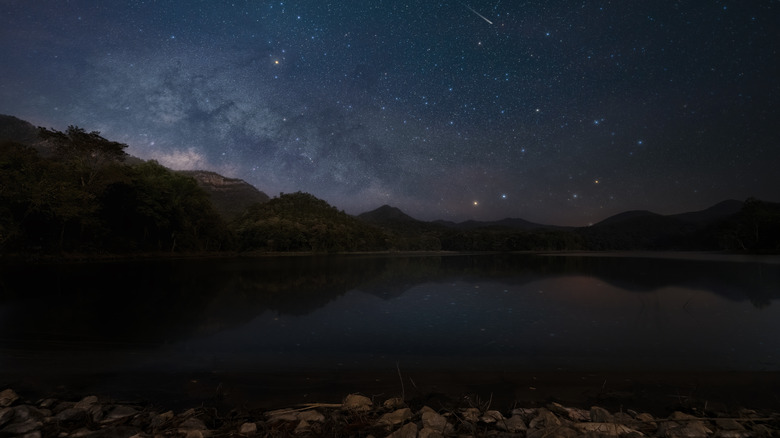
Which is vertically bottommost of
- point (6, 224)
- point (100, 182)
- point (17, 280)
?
point (17, 280)

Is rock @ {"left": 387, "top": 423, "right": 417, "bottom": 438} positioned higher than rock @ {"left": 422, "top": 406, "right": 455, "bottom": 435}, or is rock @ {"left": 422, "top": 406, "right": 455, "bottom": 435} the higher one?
rock @ {"left": 387, "top": 423, "right": 417, "bottom": 438}

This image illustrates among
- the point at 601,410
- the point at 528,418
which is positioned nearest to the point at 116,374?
the point at 528,418

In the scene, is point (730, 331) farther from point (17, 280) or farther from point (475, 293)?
point (17, 280)

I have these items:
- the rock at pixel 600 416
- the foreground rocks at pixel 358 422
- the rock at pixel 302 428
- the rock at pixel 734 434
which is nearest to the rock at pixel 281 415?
the foreground rocks at pixel 358 422

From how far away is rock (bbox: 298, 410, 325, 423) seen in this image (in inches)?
172

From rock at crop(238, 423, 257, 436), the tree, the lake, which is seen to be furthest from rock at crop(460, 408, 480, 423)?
the tree

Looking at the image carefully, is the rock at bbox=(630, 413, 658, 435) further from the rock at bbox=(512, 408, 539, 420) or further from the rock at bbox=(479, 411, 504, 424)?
the rock at bbox=(479, 411, 504, 424)

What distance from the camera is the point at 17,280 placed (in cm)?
1928

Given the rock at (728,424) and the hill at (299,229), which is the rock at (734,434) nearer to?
the rock at (728,424)

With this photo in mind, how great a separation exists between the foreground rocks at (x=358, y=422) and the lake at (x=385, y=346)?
71cm

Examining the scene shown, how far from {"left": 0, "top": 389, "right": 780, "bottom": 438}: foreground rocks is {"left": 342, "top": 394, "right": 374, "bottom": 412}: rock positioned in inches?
0.6

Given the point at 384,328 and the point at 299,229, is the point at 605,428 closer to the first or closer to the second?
the point at 384,328

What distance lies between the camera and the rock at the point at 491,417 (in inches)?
173

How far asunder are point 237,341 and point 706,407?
30.8 ft
